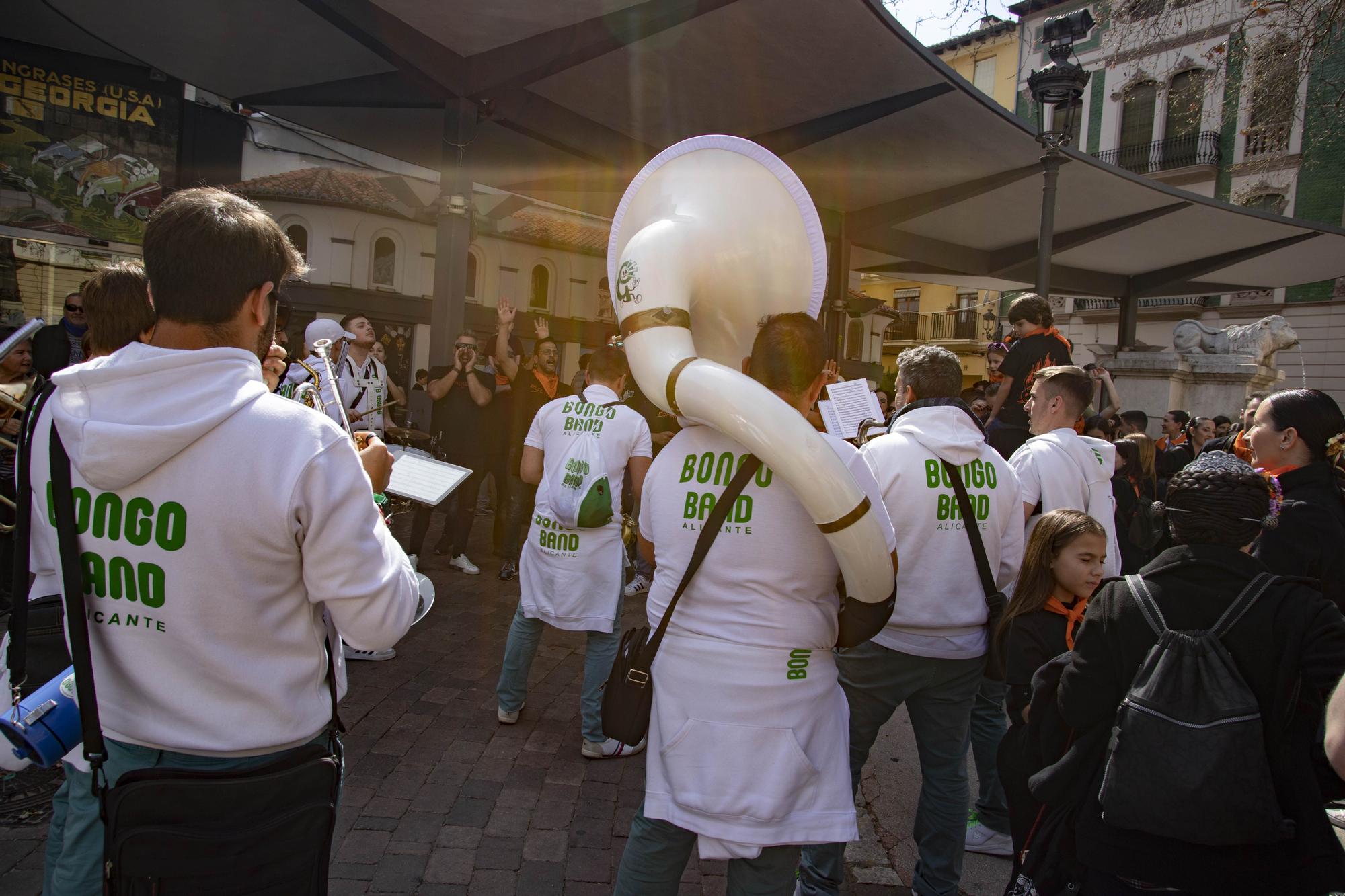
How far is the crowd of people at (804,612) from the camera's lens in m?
1.43

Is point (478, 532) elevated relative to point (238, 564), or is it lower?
lower

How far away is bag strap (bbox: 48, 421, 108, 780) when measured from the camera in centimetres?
140

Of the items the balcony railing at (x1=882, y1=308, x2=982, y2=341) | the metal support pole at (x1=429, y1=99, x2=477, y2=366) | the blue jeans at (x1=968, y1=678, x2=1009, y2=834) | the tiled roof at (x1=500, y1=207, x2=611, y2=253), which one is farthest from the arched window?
the blue jeans at (x1=968, y1=678, x2=1009, y2=834)

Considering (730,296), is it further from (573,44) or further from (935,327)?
(935,327)

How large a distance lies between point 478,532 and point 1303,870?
8234mm

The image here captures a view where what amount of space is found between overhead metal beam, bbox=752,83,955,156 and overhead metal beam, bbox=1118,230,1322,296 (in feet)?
27.5

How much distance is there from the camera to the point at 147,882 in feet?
4.47

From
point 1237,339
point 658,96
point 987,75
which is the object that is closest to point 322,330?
point 658,96

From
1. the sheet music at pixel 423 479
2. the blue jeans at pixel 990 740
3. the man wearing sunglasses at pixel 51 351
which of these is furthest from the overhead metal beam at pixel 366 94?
the blue jeans at pixel 990 740

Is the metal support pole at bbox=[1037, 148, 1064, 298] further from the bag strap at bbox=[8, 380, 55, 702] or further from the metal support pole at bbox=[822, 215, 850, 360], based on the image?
the bag strap at bbox=[8, 380, 55, 702]

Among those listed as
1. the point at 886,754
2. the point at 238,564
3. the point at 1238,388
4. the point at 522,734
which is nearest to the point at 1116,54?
the point at 1238,388

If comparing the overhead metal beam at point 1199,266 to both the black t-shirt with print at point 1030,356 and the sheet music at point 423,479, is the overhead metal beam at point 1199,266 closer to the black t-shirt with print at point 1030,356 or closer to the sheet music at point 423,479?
the black t-shirt with print at point 1030,356

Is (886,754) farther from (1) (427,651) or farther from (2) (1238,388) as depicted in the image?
(2) (1238,388)

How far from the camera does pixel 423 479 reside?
7.77ft
